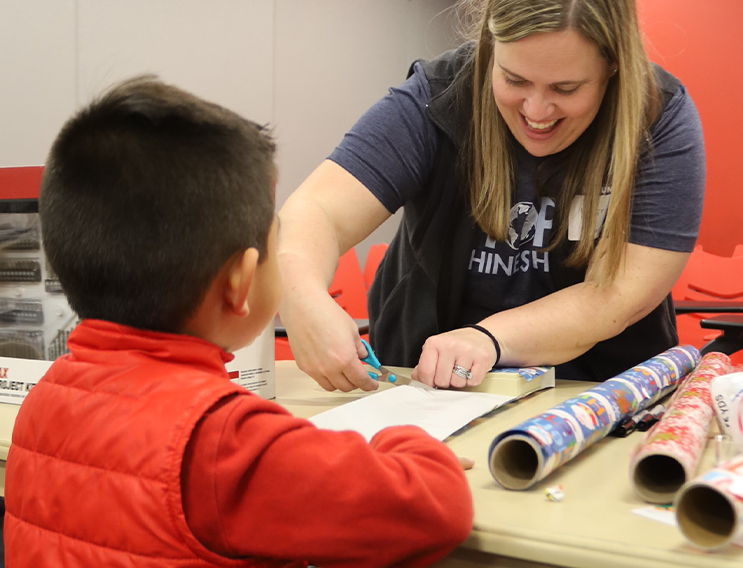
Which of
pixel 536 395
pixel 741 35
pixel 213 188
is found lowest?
pixel 536 395

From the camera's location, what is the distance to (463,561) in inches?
26.2

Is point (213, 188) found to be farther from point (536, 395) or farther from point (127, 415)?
point (536, 395)

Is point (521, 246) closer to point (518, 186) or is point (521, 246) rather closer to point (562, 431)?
point (518, 186)

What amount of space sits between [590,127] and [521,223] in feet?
0.71

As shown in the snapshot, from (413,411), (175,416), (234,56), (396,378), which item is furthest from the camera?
(234,56)

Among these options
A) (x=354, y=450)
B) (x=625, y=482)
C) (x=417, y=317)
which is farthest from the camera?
(x=417, y=317)

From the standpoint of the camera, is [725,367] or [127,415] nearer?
[127,415]

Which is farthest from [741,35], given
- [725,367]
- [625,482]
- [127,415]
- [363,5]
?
[127,415]

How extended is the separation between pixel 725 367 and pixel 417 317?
59cm

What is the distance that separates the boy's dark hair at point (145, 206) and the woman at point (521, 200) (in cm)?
50

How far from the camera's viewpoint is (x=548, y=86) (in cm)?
121

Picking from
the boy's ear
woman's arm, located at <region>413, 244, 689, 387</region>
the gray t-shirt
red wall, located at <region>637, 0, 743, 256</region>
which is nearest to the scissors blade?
woman's arm, located at <region>413, 244, 689, 387</region>

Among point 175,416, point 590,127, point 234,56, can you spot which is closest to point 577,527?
point 175,416

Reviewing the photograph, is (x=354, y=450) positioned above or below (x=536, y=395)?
above
